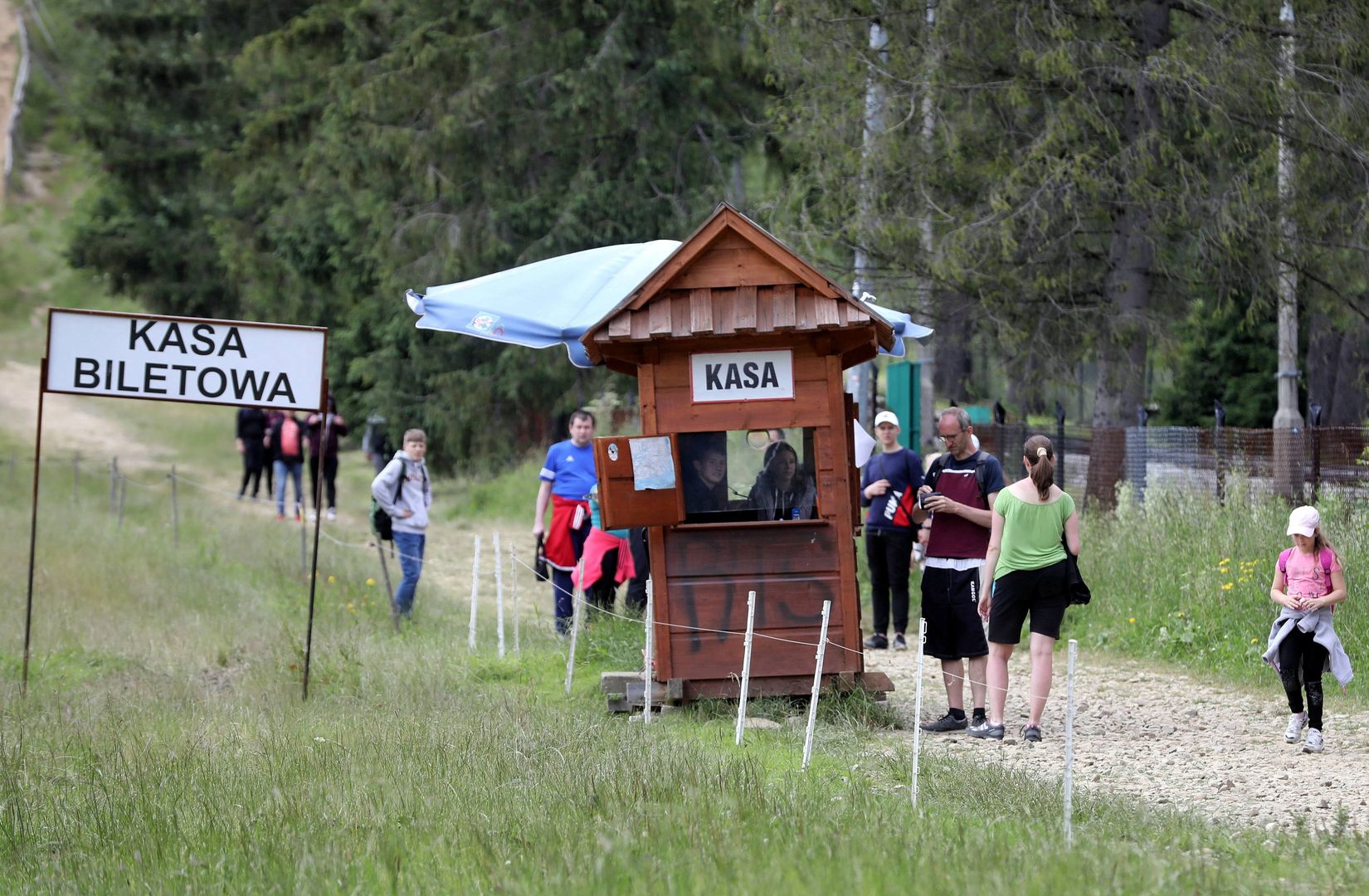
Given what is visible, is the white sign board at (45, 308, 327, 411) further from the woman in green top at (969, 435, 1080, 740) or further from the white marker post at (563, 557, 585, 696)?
the woman in green top at (969, 435, 1080, 740)

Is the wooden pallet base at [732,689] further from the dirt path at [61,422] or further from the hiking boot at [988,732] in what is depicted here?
the dirt path at [61,422]

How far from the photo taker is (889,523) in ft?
42.2

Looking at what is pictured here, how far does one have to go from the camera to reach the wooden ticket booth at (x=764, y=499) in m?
9.37

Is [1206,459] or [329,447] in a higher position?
[329,447]

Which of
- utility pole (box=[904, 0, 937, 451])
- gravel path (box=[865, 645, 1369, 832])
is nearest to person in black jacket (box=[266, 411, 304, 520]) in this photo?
utility pole (box=[904, 0, 937, 451])

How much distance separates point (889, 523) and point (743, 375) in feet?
12.5

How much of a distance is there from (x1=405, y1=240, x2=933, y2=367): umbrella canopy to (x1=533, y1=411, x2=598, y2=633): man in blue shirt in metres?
2.07

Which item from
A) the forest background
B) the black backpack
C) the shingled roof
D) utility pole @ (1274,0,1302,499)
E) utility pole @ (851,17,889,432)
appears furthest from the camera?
utility pole @ (851,17,889,432)

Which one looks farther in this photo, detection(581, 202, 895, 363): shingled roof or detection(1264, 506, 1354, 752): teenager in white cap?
detection(581, 202, 895, 363): shingled roof

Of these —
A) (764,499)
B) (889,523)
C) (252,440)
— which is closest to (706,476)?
(764,499)

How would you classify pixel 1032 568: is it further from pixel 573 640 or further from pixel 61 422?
pixel 61 422

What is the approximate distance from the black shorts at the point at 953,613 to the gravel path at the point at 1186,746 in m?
0.52

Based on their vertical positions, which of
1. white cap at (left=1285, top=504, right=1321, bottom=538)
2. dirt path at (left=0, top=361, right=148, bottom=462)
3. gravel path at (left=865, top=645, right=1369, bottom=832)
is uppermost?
dirt path at (left=0, top=361, right=148, bottom=462)

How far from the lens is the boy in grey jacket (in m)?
13.3
